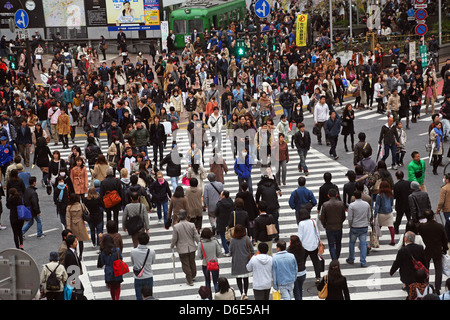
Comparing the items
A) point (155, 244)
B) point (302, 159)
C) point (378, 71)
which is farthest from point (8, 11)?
point (155, 244)

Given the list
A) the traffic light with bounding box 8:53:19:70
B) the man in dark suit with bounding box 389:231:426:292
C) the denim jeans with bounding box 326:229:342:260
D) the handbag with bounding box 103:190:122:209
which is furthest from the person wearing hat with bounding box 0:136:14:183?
the traffic light with bounding box 8:53:19:70

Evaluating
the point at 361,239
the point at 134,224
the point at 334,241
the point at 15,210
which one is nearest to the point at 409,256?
the point at 361,239

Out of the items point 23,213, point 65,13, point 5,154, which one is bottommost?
point 23,213

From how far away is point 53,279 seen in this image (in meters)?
12.6

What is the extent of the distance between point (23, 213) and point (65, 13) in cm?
3709

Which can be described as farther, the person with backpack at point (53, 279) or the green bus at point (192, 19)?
the green bus at point (192, 19)

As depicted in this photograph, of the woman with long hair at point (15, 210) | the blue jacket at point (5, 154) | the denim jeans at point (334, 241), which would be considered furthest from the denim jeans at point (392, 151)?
the blue jacket at point (5, 154)

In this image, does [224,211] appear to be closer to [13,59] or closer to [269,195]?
[269,195]

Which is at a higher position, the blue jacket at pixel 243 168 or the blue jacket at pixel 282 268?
the blue jacket at pixel 243 168

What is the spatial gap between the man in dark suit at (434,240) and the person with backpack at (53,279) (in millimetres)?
6129

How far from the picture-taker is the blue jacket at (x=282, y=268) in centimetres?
1254

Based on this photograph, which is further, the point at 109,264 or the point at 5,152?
the point at 5,152

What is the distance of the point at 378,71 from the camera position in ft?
112

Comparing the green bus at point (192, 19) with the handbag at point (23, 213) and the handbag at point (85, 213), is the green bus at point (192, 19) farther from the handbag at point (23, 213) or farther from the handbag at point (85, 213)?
the handbag at point (85, 213)
